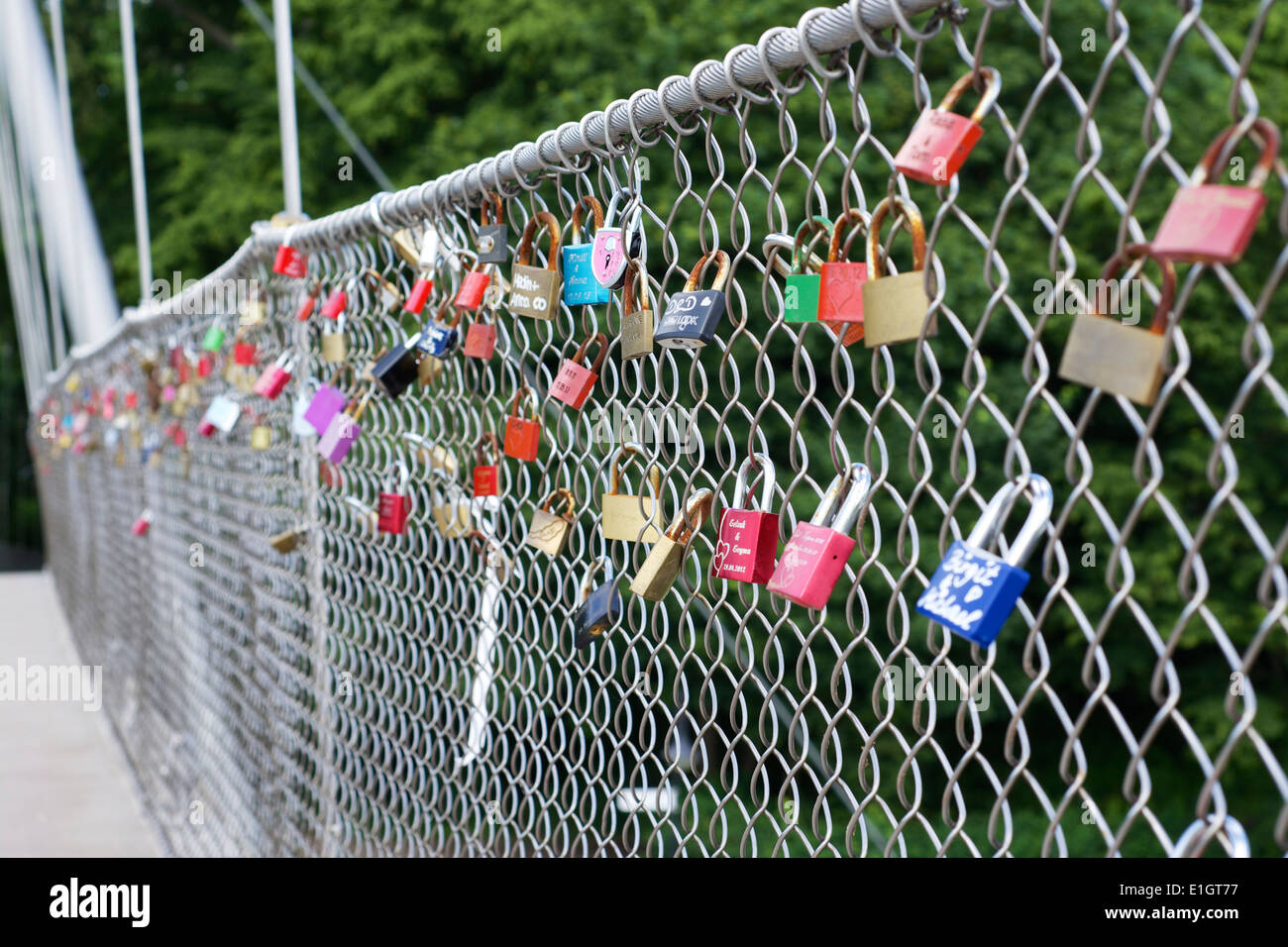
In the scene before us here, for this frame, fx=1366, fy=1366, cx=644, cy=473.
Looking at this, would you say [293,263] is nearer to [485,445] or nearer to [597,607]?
[485,445]

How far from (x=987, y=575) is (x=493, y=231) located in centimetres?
95

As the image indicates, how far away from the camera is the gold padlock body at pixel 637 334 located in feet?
4.28

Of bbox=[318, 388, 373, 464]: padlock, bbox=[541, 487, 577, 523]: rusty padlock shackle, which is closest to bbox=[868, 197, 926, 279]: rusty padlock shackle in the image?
bbox=[541, 487, 577, 523]: rusty padlock shackle

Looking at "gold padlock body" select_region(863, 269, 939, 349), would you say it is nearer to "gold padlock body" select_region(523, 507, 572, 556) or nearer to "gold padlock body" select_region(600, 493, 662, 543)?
"gold padlock body" select_region(600, 493, 662, 543)

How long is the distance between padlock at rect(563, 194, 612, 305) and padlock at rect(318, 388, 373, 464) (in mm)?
803

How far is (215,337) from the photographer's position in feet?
11.0

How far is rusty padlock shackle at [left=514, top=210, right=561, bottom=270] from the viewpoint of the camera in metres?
1.49

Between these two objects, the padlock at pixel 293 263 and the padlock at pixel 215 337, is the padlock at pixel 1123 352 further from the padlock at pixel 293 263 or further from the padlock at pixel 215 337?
the padlock at pixel 215 337

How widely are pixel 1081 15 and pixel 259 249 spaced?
22.8ft

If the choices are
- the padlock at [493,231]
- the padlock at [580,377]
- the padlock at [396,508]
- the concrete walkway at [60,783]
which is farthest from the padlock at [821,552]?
the concrete walkway at [60,783]

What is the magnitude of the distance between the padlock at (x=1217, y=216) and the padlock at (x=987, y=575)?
200 mm

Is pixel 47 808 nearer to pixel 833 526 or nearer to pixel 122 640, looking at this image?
pixel 122 640

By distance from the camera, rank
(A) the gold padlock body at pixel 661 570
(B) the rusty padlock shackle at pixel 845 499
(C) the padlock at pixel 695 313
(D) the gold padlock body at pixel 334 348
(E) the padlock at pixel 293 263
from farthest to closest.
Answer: (E) the padlock at pixel 293 263 → (D) the gold padlock body at pixel 334 348 → (A) the gold padlock body at pixel 661 570 → (C) the padlock at pixel 695 313 → (B) the rusty padlock shackle at pixel 845 499
